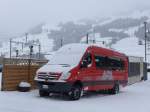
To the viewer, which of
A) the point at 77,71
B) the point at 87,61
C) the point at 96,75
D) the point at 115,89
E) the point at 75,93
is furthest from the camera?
the point at 115,89

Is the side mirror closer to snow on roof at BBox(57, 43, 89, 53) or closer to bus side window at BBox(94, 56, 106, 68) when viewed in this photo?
snow on roof at BBox(57, 43, 89, 53)

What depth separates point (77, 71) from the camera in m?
15.8

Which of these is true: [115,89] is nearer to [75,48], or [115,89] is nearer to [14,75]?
[75,48]

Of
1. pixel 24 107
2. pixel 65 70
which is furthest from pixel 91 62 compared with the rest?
pixel 24 107

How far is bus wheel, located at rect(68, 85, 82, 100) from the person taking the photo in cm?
1547

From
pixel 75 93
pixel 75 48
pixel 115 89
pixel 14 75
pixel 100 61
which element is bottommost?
pixel 115 89

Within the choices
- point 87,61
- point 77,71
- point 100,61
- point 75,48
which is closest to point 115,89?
point 100,61

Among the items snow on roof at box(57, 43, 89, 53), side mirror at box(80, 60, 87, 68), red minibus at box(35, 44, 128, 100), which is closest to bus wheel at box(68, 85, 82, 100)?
red minibus at box(35, 44, 128, 100)

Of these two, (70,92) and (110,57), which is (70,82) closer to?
(70,92)

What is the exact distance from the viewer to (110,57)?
20000 mm

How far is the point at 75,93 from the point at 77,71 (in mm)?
968

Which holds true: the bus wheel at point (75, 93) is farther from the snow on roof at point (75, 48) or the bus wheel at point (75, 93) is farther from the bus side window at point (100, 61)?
the bus side window at point (100, 61)

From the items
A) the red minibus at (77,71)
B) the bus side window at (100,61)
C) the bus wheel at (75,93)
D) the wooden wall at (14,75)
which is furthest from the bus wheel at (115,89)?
the bus wheel at (75,93)

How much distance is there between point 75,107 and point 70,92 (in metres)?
2.11
